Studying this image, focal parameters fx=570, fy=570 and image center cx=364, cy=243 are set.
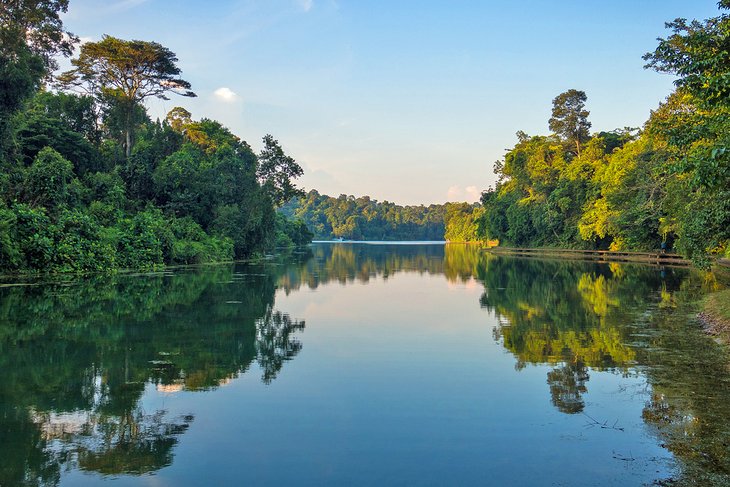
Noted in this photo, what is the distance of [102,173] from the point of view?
40406 millimetres

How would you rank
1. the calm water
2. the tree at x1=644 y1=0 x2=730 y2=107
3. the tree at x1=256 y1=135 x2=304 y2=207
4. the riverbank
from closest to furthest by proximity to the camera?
the calm water, the tree at x1=644 y1=0 x2=730 y2=107, the riverbank, the tree at x1=256 y1=135 x2=304 y2=207

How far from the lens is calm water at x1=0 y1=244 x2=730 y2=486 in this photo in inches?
245

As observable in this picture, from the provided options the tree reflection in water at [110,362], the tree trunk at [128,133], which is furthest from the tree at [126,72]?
the tree reflection in water at [110,362]

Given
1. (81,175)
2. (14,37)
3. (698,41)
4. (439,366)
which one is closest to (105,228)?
(81,175)

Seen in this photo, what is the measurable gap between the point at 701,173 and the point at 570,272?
95.5ft

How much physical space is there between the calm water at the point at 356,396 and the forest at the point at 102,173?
13547 mm

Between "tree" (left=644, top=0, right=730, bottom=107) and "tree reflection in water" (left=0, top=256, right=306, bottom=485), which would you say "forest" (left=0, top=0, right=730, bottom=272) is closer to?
"tree" (left=644, top=0, right=730, bottom=107)

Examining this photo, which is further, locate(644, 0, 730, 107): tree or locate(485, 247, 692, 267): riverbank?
locate(485, 247, 692, 267): riverbank

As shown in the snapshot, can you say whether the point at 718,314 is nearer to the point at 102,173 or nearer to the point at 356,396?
the point at 356,396

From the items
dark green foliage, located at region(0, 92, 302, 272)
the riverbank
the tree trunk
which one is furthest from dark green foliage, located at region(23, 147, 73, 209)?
the riverbank

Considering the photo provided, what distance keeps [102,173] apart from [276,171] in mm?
26513

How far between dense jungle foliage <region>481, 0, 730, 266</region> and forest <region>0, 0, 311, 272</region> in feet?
90.7

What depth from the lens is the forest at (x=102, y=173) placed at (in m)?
30.3

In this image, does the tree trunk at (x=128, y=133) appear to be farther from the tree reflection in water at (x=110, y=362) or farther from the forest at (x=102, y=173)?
the tree reflection in water at (x=110, y=362)
